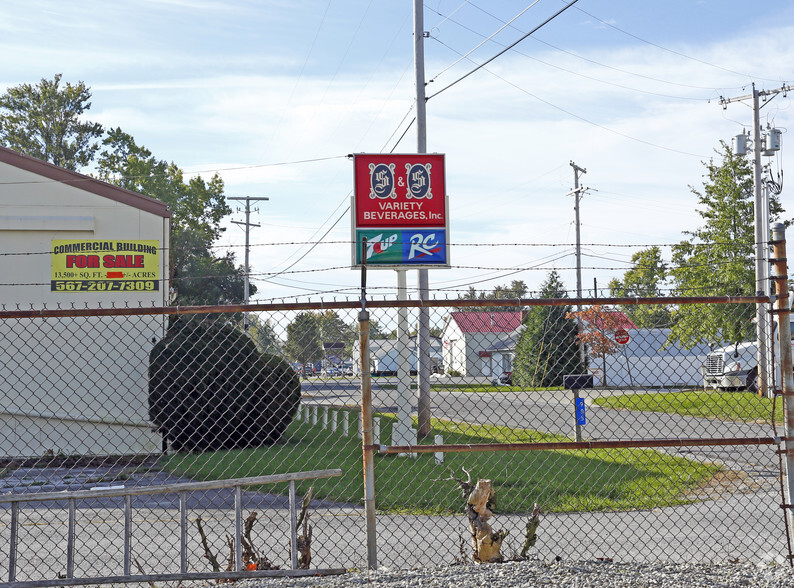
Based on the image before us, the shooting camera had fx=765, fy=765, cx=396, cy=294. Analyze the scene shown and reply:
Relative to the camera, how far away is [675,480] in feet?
35.9

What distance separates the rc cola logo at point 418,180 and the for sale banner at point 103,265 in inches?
214

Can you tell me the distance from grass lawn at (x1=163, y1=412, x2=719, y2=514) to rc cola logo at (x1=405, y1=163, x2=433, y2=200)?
527 cm

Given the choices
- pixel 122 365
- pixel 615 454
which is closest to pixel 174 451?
pixel 122 365

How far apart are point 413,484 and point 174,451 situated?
245 inches

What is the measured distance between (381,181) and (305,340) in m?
8.20

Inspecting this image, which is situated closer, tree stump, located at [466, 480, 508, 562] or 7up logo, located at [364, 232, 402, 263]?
tree stump, located at [466, 480, 508, 562]

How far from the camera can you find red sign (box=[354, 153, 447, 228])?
15383 millimetres

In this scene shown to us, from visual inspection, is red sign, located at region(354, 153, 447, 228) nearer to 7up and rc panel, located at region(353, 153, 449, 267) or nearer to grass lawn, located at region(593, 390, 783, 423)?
7up and rc panel, located at region(353, 153, 449, 267)

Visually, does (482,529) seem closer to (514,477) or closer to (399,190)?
(514,477)

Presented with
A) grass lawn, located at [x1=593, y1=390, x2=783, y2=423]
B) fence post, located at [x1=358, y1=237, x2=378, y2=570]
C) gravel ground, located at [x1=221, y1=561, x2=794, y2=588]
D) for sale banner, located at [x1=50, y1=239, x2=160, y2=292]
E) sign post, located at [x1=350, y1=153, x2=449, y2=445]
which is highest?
sign post, located at [x1=350, y1=153, x2=449, y2=445]

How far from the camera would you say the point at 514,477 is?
10.9m

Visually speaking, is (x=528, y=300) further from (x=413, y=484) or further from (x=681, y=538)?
(x=413, y=484)

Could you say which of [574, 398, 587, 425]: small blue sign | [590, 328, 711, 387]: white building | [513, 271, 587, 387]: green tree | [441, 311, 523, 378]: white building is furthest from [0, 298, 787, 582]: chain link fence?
A: [513, 271, 587, 387]: green tree

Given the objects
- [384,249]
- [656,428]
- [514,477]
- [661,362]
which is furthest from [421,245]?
[661,362]
